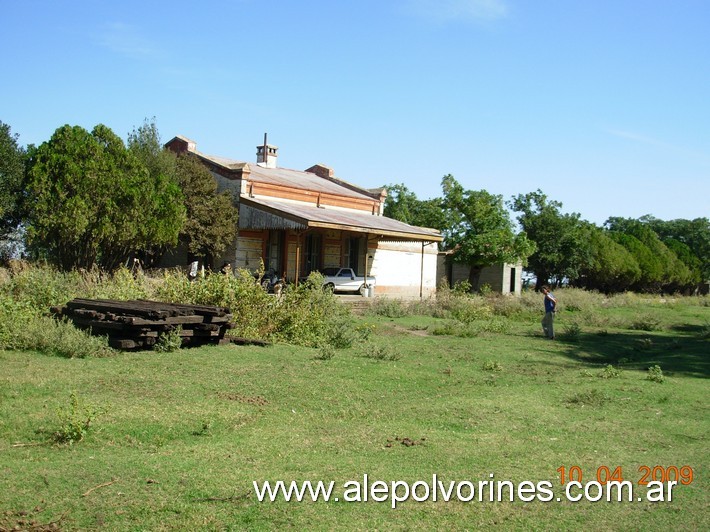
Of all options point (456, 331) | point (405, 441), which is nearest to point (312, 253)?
point (456, 331)

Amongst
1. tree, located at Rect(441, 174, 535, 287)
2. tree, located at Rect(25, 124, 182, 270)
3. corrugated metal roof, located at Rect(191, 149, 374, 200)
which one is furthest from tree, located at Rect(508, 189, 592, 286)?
tree, located at Rect(25, 124, 182, 270)

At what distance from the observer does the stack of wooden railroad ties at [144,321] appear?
11.8 metres

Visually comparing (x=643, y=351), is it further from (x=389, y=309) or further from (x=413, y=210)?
(x=413, y=210)

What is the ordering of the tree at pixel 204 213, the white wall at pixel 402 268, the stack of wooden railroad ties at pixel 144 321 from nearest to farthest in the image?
1. the stack of wooden railroad ties at pixel 144 321
2. the tree at pixel 204 213
3. the white wall at pixel 402 268

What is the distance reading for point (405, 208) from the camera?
1667 inches

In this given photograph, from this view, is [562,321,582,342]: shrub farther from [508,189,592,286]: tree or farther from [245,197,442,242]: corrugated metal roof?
[508,189,592,286]: tree

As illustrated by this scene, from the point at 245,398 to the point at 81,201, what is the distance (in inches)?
520

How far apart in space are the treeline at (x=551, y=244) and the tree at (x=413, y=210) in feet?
0.18

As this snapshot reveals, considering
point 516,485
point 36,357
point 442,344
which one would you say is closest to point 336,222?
point 442,344

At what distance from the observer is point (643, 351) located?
18.5 meters

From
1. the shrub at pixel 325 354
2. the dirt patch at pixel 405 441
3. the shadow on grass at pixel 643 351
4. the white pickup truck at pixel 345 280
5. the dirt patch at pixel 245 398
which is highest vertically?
the white pickup truck at pixel 345 280

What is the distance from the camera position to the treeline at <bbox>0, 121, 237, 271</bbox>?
20.4 m

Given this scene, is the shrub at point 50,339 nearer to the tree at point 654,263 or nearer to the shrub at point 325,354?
the shrub at point 325,354

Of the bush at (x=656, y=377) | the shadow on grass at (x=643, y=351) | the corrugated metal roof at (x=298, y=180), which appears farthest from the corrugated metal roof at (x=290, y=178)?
the bush at (x=656, y=377)
